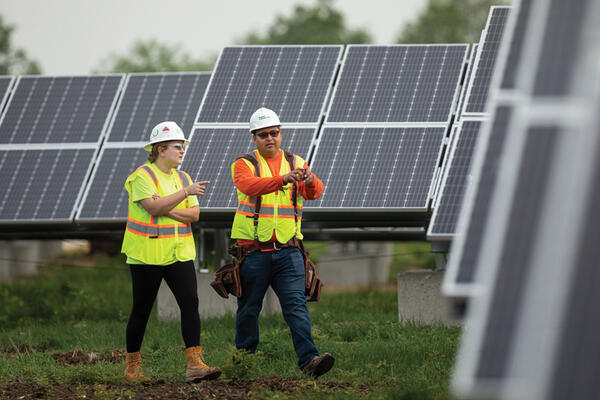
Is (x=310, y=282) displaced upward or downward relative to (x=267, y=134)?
downward

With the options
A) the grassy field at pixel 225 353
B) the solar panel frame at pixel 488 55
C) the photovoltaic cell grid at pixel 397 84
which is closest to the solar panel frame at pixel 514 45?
the grassy field at pixel 225 353

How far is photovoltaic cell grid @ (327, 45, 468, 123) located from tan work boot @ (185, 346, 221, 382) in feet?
14.1

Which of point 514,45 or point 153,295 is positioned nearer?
point 514,45

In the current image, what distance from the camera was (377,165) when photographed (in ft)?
34.7

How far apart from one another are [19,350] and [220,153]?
10.4 feet

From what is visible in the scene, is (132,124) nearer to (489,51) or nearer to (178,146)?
(178,146)

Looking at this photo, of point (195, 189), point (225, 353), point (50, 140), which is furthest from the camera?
point (50, 140)

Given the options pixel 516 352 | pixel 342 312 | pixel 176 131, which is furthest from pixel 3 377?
pixel 516 352

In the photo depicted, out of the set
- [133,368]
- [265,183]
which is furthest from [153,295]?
[265,183]

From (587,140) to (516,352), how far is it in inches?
32.7

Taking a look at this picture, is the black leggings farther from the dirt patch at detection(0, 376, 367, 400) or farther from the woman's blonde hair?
the woman's blonde hair

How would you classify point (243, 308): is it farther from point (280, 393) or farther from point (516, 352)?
point (516, 352)

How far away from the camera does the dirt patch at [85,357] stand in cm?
913

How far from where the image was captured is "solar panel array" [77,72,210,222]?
1134 centimetres
